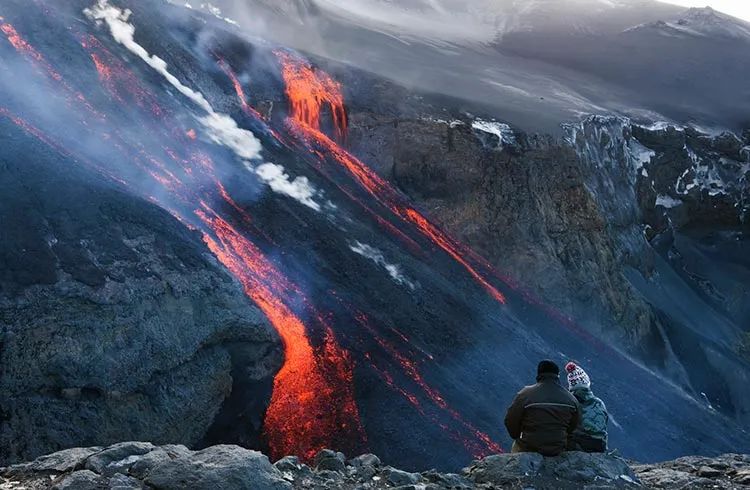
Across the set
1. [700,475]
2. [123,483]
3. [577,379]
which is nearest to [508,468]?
[577,379]

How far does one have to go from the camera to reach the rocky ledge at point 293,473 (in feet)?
18.9

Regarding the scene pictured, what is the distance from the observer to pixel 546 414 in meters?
7.07

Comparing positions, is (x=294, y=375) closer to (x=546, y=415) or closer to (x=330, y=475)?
(x=330, y=475)

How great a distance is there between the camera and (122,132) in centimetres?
1452

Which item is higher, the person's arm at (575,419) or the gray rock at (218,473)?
the person's arm at (575,419)

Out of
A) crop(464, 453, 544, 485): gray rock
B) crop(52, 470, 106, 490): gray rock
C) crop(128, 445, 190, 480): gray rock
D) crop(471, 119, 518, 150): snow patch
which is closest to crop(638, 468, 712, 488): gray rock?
crop(464, 453, 544, 485): gray rock

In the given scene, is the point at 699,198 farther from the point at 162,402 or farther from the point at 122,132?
the point at 162,402

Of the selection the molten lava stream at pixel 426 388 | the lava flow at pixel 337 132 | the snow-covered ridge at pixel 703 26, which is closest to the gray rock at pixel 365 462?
the molten lava stream at pixel 426 388

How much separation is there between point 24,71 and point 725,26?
4763 centimetres

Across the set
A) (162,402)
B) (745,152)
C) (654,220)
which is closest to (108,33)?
(162,402)

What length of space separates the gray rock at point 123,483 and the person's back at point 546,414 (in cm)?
353

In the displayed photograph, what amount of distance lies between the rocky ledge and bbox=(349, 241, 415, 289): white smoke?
8261 mm

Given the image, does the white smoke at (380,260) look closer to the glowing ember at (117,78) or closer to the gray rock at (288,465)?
the glowing ember at (117,78)

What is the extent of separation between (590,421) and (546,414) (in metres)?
0.73
